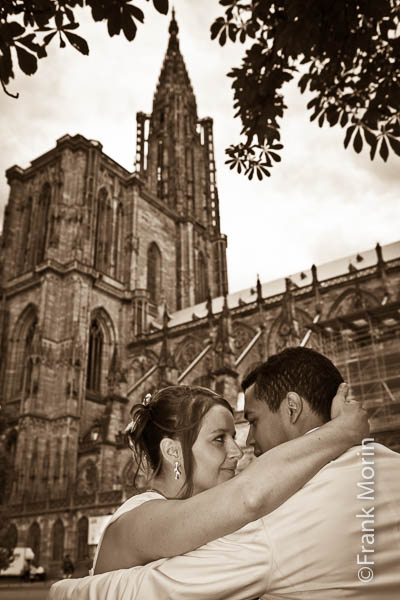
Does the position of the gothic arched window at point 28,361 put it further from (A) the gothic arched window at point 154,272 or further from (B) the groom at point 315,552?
(B) the groom at point 315,552

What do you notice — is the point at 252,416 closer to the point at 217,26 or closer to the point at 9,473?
the point at 217,26

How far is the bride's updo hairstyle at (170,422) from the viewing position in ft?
6.63

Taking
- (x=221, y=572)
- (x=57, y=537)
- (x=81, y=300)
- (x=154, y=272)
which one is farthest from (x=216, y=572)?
(x=154, y=272)

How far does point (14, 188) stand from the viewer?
3659cm

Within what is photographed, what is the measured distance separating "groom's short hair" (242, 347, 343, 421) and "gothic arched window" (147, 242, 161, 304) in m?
34.0

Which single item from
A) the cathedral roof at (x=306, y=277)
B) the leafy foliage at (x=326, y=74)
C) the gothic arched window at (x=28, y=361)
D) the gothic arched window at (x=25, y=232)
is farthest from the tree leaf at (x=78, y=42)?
the gothic arched window at (x=25, y=232)

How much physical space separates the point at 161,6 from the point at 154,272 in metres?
33.9

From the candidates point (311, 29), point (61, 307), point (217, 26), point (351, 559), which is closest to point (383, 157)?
point (311, 29)

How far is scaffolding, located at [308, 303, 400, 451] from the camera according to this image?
18.8 meters

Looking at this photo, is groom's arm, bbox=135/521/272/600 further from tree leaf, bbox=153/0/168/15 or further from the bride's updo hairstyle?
tree leaf, bbox=153/0/168/15

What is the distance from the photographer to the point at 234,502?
1364mm

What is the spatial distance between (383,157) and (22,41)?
299 cm

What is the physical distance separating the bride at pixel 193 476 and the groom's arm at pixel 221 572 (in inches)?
1.4

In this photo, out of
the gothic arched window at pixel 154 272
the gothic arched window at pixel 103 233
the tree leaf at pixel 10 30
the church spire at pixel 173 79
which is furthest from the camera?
the church spire at pixel 173 79
